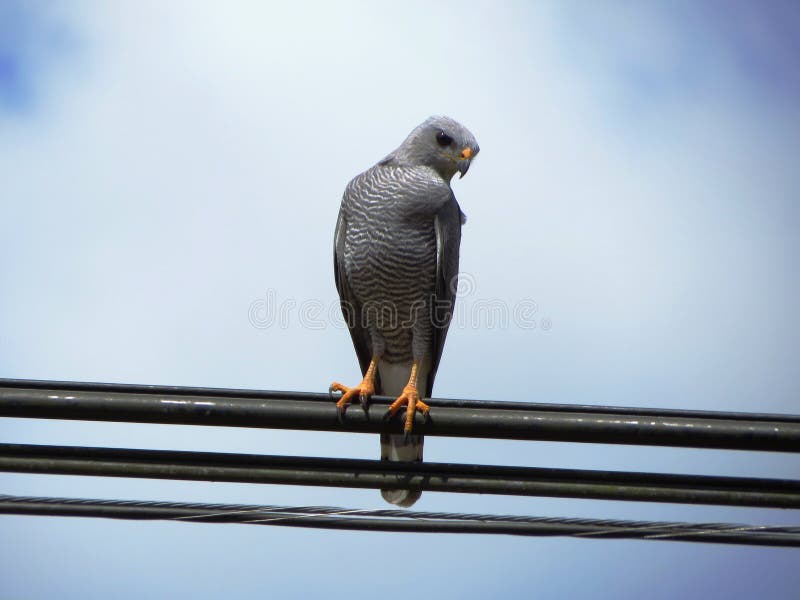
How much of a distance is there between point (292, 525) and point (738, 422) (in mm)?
1626

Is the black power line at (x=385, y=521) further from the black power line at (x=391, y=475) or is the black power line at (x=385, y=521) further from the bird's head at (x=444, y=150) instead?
the bird's head at (x=444, y=150)

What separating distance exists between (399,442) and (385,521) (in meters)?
2.65

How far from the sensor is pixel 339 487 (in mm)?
3564

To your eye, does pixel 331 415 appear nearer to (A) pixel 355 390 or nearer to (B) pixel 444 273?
(A) pixel 355 390

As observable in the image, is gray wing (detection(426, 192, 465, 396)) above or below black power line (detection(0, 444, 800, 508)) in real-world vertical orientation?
above

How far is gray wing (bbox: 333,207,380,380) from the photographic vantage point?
6.58 m

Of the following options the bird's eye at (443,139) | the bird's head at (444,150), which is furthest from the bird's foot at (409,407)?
the bird's eye at (443,139)

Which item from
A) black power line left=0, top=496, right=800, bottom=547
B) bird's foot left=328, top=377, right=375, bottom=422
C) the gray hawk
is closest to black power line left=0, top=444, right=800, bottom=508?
black power line left=0, top=496, right=800, bottom=547

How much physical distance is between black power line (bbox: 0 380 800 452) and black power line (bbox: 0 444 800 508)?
13 centimetres

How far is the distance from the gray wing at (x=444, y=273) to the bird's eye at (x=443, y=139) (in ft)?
1.76

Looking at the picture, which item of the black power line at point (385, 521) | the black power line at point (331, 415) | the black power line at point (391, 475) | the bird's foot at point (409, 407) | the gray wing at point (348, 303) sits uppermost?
the gray wing at point (348, 303)

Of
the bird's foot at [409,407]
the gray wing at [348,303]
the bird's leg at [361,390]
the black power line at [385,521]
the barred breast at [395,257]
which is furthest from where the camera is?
the gray wing at [348,303]

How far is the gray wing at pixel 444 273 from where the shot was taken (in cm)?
631

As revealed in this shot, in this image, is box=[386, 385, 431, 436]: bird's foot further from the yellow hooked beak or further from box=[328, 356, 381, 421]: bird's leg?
the yellow hooked beak
